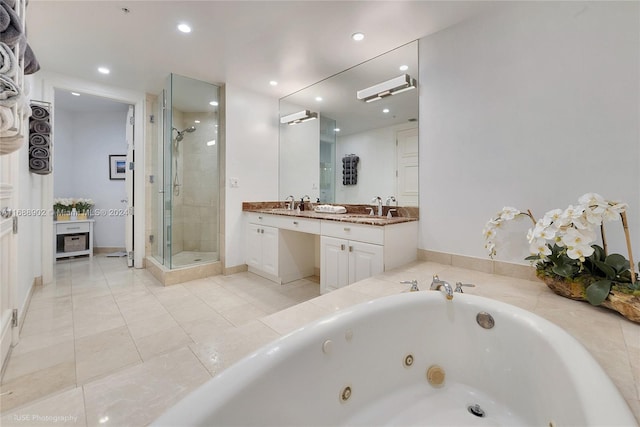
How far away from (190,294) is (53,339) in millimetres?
977

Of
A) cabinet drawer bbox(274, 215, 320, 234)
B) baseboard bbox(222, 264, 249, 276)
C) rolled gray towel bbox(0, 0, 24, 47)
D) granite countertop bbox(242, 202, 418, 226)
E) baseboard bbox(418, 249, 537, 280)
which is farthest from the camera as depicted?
baseboard bbox(222, 264, 249, 276)

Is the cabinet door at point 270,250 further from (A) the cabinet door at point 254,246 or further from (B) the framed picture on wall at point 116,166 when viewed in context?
(B) the framed picture on wall at point 116,166

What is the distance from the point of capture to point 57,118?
4180mm

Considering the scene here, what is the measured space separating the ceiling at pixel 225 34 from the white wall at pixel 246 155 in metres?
0.40

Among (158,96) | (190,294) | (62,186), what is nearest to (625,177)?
(190,294)

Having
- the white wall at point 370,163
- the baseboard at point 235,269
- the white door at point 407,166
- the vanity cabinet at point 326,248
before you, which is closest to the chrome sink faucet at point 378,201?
the white wall at point 370,163

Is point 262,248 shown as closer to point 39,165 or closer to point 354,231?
point 354,231

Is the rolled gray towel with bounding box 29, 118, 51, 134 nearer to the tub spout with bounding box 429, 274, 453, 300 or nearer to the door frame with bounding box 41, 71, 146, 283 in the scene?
the door frame with bounding box 41, 71, 146, 283

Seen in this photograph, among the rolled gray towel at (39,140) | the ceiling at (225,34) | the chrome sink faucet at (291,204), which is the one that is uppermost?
the ceiling at (225,34)

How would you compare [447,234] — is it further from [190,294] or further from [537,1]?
[190,294]

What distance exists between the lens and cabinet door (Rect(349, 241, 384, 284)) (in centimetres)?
202

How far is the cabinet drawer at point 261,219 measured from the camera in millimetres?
2943

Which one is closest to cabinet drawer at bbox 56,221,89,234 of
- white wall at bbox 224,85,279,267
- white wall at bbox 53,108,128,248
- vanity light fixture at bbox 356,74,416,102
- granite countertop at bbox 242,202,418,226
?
white wall at bbox 53,108,128,248

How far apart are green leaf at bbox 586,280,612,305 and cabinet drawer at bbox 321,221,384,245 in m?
1.11
